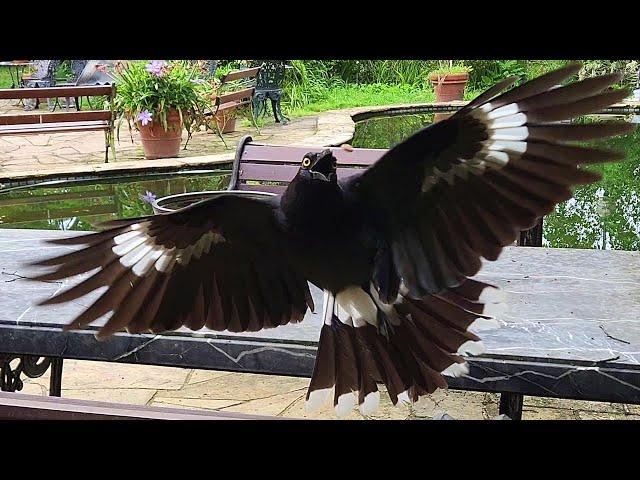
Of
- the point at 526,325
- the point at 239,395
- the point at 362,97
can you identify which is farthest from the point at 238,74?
the point at 526,325

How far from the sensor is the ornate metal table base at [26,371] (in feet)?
8.60

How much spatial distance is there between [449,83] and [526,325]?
972 cm

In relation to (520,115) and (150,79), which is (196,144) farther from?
(520,115)

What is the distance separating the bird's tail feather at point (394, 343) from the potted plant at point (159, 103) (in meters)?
5.62

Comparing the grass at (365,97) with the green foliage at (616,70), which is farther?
the grass at (365,97)

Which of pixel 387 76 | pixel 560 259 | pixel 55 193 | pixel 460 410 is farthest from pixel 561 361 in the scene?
pixel 387 76

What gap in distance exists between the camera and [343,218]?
52.2 inches

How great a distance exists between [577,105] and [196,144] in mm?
6991

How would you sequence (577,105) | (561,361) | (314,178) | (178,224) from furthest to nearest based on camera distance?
(561,361)
(178,224)
(314,178)
(577,105)

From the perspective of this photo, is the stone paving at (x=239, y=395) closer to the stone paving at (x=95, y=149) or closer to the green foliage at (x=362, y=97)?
the stone paving at (x=95, y=149)

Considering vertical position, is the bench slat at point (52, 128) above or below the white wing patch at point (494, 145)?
below

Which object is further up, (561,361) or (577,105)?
(577,105)

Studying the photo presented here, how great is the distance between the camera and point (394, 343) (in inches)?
58.5

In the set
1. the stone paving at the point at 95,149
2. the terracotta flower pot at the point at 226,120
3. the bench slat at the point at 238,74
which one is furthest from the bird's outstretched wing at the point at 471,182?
the bench slat at the point at 238,74
